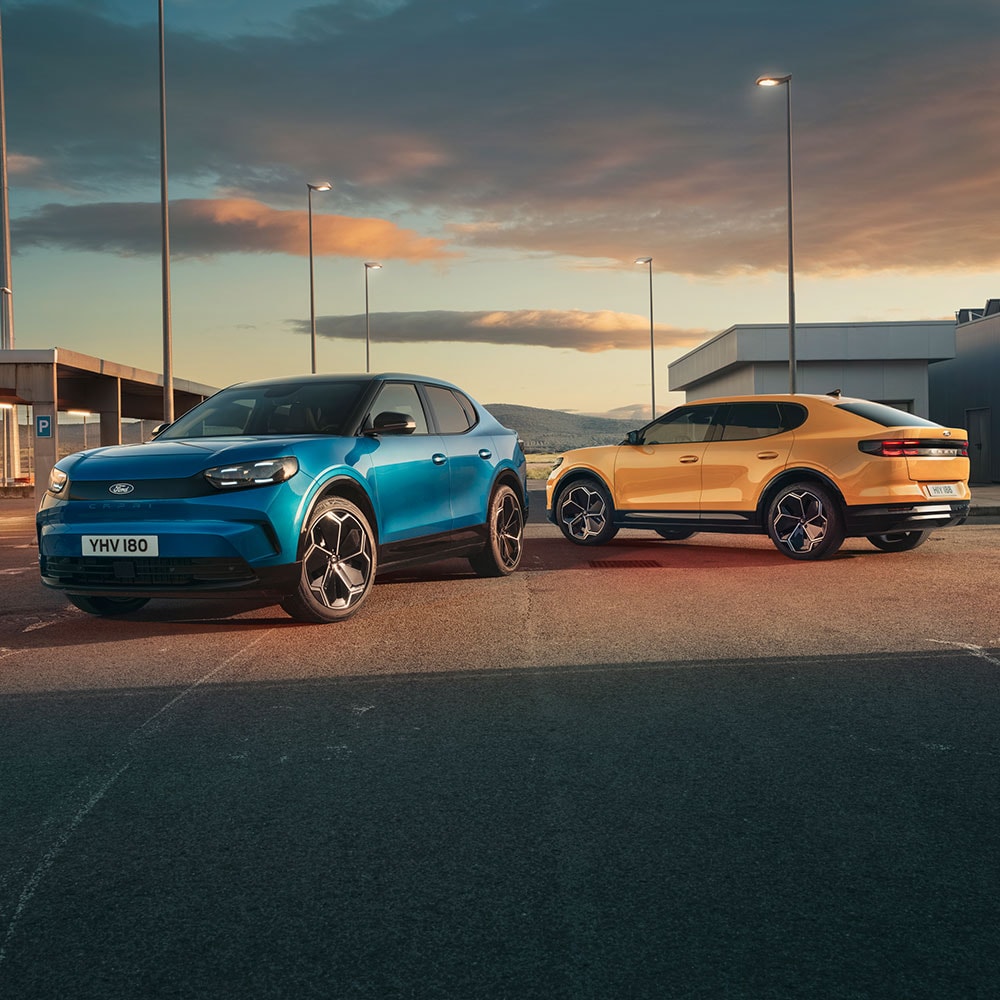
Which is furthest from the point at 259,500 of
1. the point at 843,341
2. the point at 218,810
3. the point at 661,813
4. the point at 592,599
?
the point at 843,341

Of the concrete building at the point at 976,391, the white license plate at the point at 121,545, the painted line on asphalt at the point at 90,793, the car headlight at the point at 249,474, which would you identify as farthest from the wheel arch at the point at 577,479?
the concrete building at the point at 976,391

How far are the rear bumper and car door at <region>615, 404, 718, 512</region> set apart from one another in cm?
185

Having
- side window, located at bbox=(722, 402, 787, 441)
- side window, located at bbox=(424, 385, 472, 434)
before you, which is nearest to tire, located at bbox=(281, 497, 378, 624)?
side window, located at bbox=(424, 385, 472, 434)

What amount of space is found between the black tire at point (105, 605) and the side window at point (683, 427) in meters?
6.84

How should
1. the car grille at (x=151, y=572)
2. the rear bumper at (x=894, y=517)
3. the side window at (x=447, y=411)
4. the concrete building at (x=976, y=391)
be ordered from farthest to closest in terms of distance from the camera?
1. the concrete building at (x=976, y=391)
2. the rear bumper at (x=894, y=517)
3. the side window at (x=447, y=411)
4. the car grille at (x=151, y=572)

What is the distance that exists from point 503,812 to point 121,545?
4321 mm

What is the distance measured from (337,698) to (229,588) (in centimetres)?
185

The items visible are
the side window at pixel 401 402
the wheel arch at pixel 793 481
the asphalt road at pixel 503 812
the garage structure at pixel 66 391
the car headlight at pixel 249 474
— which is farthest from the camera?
the garage structure at pixel 66 391

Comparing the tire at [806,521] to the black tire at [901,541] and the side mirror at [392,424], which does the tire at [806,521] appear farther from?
the side mirror at [392,424]

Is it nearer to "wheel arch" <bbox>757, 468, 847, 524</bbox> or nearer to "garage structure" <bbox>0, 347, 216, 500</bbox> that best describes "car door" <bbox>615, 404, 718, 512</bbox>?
"wheel arch" <bbox>757, 468, 847, 524</bbox>

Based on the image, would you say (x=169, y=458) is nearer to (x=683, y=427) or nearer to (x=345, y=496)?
(x=345, y=496)

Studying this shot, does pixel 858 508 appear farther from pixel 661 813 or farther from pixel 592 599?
pixel 661 813

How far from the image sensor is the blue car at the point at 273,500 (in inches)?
294

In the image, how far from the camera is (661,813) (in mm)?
4004
